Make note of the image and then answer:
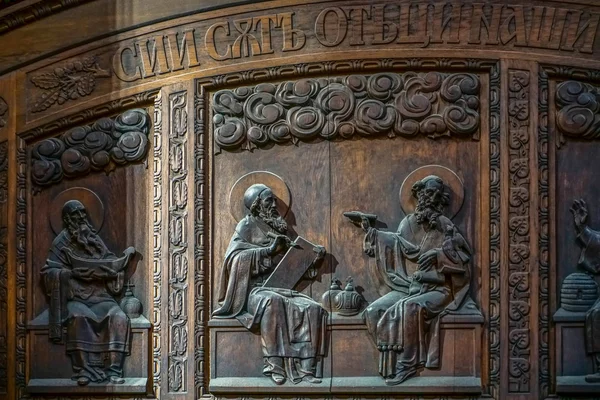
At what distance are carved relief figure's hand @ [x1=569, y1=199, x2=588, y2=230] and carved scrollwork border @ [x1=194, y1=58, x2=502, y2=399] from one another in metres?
0.45

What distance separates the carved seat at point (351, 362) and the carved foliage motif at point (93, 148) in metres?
1.17

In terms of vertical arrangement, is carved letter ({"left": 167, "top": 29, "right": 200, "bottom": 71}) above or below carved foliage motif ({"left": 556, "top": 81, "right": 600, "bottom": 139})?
above

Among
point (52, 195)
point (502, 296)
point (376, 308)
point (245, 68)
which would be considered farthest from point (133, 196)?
point (502, 296)

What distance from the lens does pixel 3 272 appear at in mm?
8445

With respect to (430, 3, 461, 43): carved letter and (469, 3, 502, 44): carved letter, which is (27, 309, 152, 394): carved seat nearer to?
A: (430, 3, 461, 43): carved letter

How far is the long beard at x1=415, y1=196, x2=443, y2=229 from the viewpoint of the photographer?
8050mm

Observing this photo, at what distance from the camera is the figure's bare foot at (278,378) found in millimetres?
8094

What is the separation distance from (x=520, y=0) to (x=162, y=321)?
289 centimetres

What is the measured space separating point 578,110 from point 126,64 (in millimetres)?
2759

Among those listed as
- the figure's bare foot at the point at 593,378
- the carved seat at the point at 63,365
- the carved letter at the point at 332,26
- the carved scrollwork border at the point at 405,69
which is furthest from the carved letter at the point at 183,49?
the figure's bare foot at the point at 593,378

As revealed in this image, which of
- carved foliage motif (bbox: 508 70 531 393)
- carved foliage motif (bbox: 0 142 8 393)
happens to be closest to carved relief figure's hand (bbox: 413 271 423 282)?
carved foliage motif (bbox: 508 70 531 393)

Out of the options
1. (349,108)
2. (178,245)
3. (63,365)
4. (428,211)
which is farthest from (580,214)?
(63,365)

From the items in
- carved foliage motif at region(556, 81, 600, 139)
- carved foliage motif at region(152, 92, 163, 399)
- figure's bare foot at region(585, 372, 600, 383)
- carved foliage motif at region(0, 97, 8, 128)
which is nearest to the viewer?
figure's bare foot at region(585, 372, 600, 383)

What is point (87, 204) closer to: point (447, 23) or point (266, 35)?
point (266, 35)
